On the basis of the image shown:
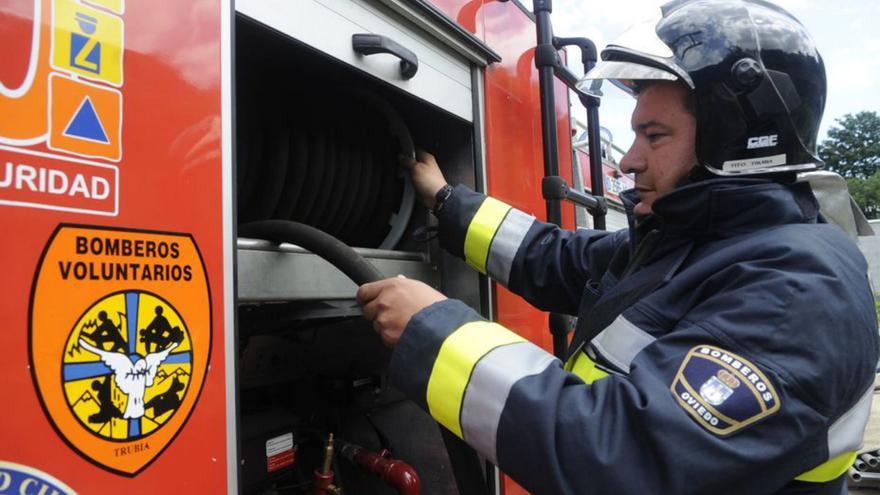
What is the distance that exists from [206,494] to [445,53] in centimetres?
129

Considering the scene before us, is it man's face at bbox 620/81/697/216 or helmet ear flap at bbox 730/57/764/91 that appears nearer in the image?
helmet ear flap at bbox 730/57/764/91

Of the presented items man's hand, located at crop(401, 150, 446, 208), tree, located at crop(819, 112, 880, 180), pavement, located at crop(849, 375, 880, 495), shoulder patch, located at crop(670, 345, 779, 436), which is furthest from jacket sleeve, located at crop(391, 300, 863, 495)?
tree, located at crop(819, 112, 880, 180)

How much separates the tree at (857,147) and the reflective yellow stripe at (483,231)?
61.9 meters

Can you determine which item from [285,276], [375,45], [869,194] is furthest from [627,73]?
[869,194]

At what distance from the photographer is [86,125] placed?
0.80m

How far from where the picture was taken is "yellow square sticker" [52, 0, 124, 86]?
0.77m

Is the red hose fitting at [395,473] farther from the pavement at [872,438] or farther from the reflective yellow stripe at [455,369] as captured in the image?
the pavement at [872,438]

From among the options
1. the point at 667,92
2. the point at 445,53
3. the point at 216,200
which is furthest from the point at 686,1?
the point at 216,200

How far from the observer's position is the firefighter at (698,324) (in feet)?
3.16

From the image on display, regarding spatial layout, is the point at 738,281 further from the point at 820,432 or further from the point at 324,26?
the point at 324,26

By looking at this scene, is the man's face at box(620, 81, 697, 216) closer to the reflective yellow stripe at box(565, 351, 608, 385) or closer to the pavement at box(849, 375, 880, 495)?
the reflective yellow stripe at box(565, 351, 608, 385)

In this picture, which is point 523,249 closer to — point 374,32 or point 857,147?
point 374,32

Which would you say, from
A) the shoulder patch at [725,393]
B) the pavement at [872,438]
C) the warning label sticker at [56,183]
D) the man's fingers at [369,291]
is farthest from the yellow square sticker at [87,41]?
the pavement at [872,438]

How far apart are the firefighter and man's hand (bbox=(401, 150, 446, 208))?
551 mm
